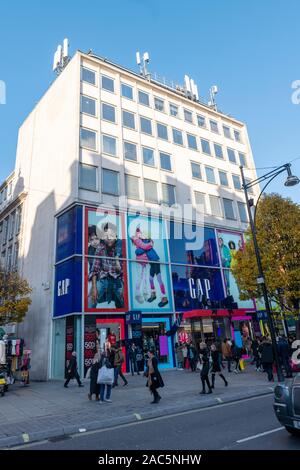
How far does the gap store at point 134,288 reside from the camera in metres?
20.9

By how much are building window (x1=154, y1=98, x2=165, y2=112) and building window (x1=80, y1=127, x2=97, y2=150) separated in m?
8.63

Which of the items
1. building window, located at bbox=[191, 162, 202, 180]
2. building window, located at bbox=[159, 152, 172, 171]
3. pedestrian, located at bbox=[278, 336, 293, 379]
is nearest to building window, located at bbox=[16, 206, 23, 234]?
building window, located at bbox=[159, 152, 172, 171]

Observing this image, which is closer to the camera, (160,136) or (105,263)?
(105,263)

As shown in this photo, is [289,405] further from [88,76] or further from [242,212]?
[242,212]

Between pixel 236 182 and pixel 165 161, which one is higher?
pixel 236 182

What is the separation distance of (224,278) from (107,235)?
11.1 meters

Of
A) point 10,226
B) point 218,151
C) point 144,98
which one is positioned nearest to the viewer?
point 144,98

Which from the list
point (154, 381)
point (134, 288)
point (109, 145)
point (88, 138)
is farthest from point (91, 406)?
point (109, 145)

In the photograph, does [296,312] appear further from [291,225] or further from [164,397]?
[164,397]

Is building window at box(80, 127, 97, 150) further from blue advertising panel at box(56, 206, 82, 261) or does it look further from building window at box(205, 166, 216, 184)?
building window at box(205, 166, 216, 184)

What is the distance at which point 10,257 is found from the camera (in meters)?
33.0

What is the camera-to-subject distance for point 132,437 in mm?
7227

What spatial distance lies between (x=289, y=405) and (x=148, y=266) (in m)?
18.4
